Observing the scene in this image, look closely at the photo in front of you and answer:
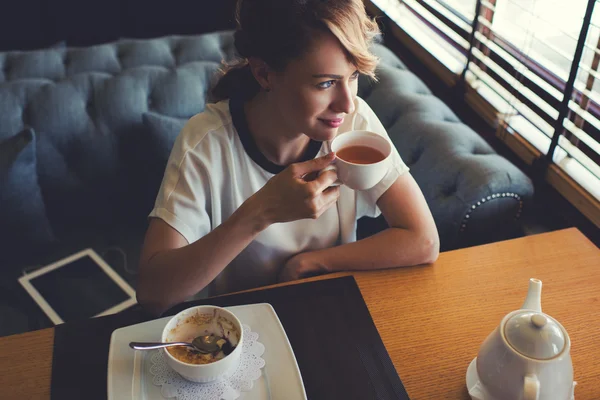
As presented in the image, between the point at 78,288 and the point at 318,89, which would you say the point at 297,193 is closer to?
the point at 318,89

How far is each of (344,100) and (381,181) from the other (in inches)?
10.9

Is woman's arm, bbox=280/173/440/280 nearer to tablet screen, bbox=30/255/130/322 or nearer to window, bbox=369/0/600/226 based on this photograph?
window, bbox=369/0/600/226

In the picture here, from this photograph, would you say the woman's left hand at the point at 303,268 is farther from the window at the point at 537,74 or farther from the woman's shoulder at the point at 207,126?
the window at the point at 537,74

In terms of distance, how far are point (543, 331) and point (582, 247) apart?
55cm

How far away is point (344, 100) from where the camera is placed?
3.79ft

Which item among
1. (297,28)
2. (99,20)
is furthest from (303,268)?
(99,20)

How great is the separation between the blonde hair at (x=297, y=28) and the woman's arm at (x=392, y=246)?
0.35 metres

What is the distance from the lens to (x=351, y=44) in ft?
3.66

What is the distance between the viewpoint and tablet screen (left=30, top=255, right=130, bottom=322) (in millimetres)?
1807

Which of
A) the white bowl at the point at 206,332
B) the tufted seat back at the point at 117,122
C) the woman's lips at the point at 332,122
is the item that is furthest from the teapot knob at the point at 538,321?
the tufted seat back at the point at 117,122

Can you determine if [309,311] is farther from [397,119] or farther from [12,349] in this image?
[397,119]

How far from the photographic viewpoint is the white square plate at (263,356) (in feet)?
3.07

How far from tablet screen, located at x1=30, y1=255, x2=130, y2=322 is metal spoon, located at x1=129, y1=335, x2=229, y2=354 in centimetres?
91

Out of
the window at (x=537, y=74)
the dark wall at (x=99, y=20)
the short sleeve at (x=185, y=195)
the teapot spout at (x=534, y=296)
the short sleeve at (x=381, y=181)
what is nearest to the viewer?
the teapot spout at (x=534, y=296)
